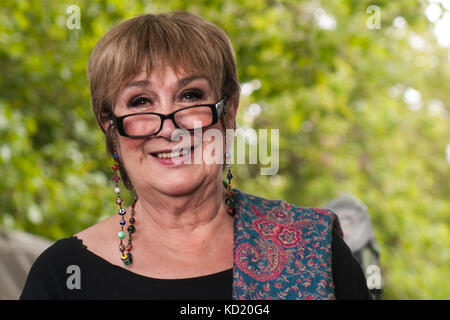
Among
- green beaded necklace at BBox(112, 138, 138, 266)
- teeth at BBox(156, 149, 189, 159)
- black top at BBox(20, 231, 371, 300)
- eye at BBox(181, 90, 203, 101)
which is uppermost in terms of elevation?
eye at BBox(181, 90, 203, 101)

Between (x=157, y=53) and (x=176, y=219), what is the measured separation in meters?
0.50

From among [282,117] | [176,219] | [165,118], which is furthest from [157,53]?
[282,117]

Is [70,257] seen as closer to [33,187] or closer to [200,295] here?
[200,295]

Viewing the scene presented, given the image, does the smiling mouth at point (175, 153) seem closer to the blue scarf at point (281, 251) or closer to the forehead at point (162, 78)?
the forehead at point (162, 78)

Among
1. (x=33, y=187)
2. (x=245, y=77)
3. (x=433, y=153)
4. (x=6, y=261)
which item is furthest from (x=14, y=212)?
(x=433, y=153)

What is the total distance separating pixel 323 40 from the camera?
4953mm

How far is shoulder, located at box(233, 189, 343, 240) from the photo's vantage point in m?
1.81

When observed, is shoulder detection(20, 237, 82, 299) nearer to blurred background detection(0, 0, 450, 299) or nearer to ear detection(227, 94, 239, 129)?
blurred background detection(0, 0, 450, 299)

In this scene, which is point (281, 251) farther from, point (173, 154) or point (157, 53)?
point (157, 53)

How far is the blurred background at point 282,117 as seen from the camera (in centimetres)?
459

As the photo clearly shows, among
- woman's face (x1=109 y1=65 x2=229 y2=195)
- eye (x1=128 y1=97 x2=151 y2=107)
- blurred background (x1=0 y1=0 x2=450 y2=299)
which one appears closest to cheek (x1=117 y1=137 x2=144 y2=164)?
woman's face (x1=109 y1=65 x2=229 y2=195)

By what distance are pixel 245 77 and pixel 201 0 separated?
2.43ft

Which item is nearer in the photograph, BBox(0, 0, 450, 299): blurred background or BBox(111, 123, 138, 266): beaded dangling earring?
BBox(111, 123, 138, 266): beaded dangling earring

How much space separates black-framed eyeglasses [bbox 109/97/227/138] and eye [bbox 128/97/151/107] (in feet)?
0.11
